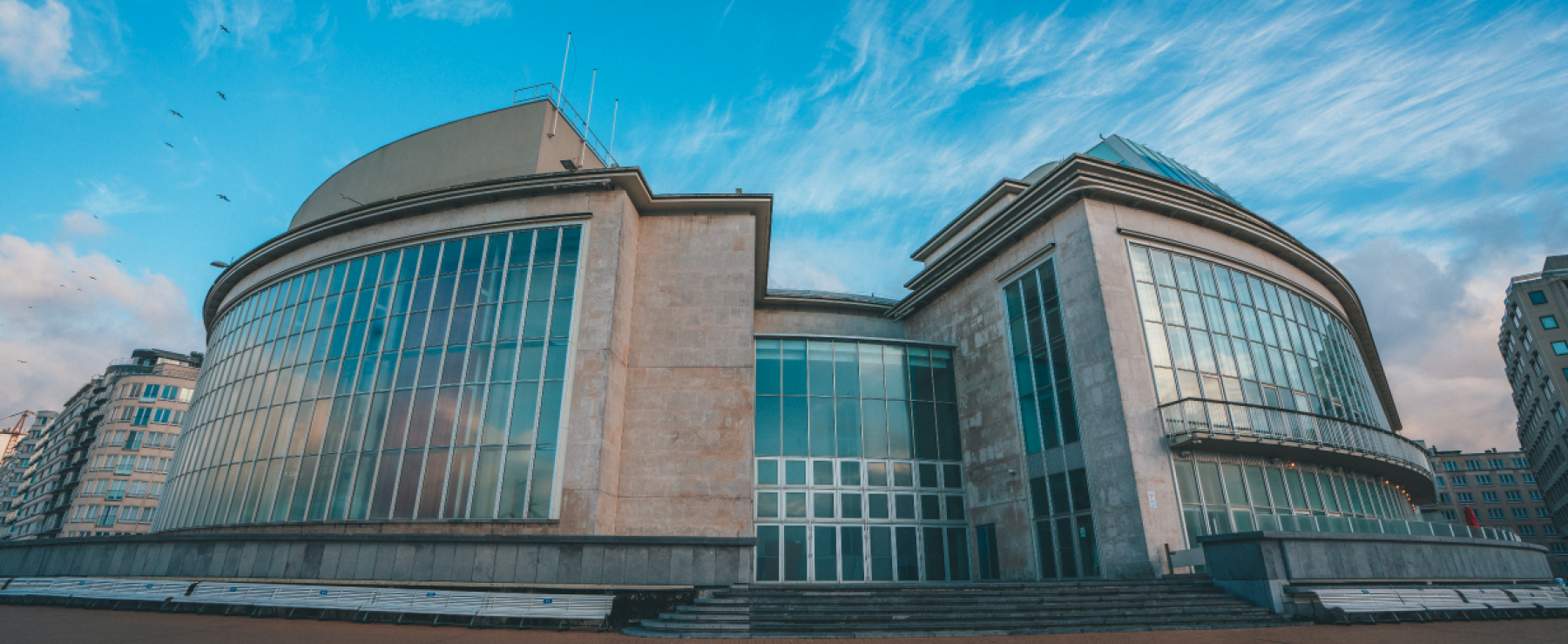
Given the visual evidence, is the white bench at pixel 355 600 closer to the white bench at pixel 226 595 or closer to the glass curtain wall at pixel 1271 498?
the white bench at pixel 226 595

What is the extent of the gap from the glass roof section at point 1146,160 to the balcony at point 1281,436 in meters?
10.6

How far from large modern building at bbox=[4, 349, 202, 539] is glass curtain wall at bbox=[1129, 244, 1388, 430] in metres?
81.3

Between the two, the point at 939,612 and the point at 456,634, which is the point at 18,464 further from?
the point at 939,612

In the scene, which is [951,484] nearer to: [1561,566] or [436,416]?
[436,416]

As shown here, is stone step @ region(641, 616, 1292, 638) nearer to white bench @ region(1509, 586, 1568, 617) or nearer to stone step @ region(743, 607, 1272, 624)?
stone step @ region(743, 607, 1272, 624)

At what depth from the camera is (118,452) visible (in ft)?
224

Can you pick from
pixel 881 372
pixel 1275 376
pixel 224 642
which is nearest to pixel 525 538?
pixel 224 642

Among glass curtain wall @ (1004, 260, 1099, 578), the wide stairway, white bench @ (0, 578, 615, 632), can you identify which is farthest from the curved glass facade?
glass curtain wall @ (1004, 260, 1099, 578)

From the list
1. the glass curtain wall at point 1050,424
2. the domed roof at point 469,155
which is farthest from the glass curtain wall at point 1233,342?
the domed roof at point 469,155

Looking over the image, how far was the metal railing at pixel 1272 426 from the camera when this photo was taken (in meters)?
20.0

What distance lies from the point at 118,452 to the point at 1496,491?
566ft

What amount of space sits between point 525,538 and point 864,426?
46.9 feet

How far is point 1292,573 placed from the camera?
568 inches

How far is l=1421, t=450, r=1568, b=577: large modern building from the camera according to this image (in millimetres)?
89562
